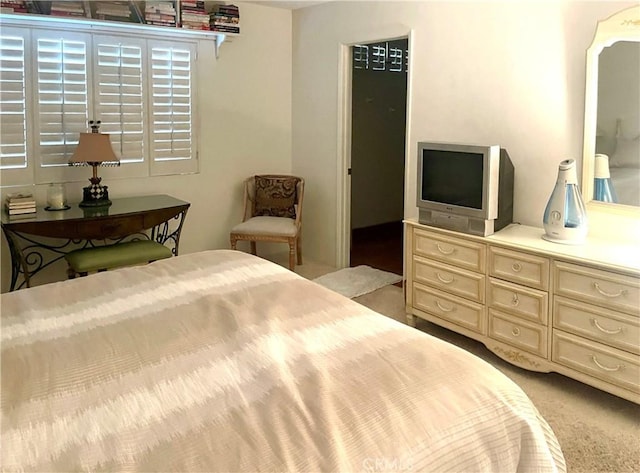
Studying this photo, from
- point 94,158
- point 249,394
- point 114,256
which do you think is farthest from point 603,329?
point 94,158

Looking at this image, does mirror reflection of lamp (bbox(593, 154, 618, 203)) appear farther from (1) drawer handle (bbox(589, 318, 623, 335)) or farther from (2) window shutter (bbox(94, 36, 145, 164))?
(2) window shutter (bbox(94, 36, 145, 164))

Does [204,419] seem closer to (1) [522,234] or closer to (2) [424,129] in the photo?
(1) [522,234]

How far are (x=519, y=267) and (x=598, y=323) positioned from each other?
1.55 ft

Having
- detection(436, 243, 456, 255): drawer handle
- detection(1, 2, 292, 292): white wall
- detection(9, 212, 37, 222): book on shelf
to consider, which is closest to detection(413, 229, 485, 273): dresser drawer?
detection(436, 243, 456, 255): drawer handle

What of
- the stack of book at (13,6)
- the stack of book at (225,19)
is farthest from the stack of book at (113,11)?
the stack of book at (225,19)

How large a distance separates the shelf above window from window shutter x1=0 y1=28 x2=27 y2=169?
0.11m

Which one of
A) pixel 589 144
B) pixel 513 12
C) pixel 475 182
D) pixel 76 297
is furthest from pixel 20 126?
pixel 589 144

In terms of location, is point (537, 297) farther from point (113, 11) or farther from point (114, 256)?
point (113, 11)

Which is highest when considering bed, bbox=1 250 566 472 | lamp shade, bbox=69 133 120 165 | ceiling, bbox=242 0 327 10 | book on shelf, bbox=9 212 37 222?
ceiling, bbox=242 0 327 10

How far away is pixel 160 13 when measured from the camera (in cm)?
421

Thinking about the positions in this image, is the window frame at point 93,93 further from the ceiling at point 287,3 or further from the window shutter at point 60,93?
the ceiling at point 287,3

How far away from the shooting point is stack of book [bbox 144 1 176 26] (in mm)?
4168

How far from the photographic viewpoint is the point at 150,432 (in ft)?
4.06

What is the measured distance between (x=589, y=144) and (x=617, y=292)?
895 millimetres
